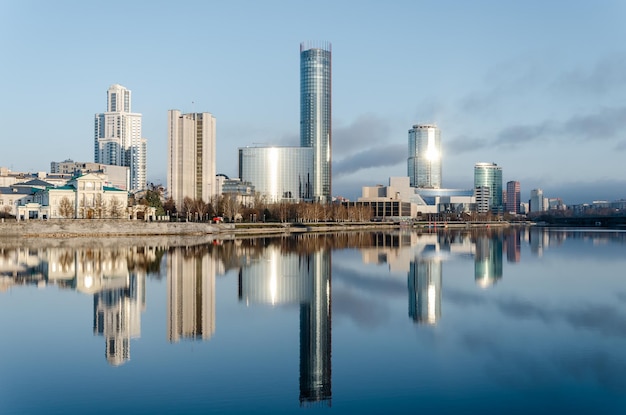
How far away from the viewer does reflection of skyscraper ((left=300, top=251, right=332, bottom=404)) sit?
11.5 m

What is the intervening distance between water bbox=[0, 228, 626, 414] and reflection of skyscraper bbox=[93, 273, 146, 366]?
65mm

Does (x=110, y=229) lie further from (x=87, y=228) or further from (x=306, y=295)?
(x=306, y=295)

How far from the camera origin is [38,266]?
3291 centimetres

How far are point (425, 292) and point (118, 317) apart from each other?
12.2 metres

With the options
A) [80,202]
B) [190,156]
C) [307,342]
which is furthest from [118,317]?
[190,156]

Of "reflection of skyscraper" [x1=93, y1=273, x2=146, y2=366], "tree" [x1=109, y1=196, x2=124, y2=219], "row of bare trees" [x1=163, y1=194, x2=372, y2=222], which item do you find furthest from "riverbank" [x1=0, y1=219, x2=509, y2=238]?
"reflection of skyscraper" [x1=93, y1=273, x2=146, y2=366]

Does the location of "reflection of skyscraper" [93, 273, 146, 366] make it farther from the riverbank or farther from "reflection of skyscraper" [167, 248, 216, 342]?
the riverbank

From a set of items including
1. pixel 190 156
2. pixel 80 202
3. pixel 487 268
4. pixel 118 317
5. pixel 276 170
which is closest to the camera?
pixel 118 317

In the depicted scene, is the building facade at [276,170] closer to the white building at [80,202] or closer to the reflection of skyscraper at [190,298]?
the white building at [80,202]

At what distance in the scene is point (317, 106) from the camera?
627ft

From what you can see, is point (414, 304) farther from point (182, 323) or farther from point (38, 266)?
point (38, 266)

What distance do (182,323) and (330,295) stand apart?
7.34 metres

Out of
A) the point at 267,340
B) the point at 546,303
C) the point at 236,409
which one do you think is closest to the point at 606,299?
the point at 546,303

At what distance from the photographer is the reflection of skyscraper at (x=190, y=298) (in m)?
16.7
